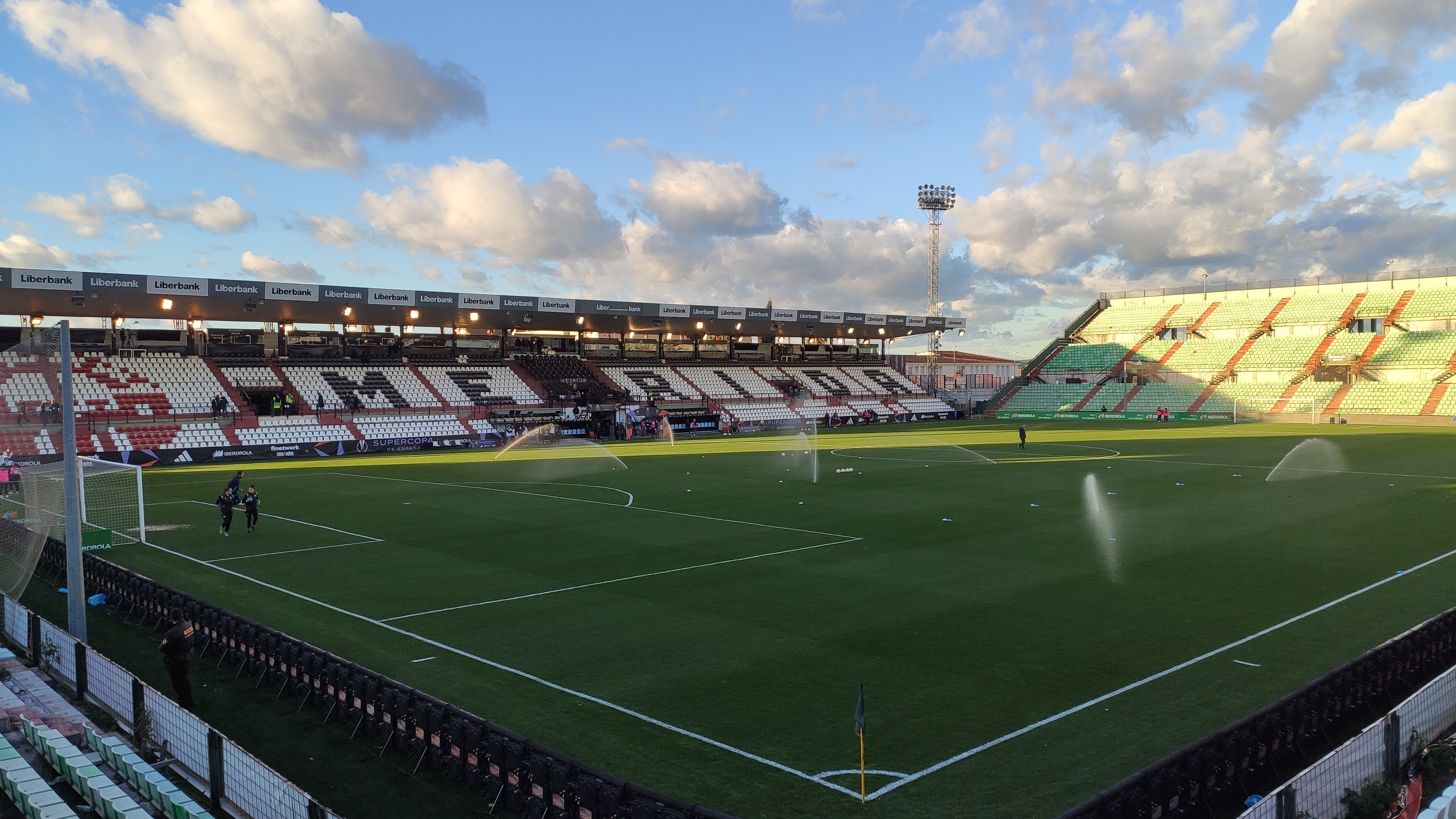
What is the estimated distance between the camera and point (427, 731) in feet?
30.7

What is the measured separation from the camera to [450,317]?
63.9 meters

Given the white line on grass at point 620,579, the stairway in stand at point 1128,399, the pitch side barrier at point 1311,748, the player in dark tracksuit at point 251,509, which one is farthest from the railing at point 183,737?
the stairway in stand at point 1128,399

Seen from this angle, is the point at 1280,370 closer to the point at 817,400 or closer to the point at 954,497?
the point at 817,400

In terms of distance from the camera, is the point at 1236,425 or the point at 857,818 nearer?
the point at 857,818

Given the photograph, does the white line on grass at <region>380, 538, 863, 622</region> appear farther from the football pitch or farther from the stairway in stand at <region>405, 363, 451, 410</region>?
the stairway in stand at <region>405, 363, 451, 410</region>

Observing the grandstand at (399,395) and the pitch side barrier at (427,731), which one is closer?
the pitch side barrier at (427,731)

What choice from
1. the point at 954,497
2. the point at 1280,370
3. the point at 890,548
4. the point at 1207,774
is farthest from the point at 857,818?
the point at 1280,370

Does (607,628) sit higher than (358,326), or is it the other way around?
(358,326)

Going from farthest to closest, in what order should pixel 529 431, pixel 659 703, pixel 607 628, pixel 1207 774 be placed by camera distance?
1. pixel 529 431
2. pixel 607 628
3. pixel 659 703
4. pixel 1207 774

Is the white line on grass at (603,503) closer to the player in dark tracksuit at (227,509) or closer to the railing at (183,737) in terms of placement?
the player in dark tracksuit at (227,509)

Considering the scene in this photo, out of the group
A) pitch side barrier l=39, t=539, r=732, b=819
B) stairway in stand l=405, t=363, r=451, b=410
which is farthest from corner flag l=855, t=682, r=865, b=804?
stairway in stand l=405, t=363, r=451, b=410

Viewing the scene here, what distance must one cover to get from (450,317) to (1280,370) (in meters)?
67.1

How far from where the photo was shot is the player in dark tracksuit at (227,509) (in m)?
23.3

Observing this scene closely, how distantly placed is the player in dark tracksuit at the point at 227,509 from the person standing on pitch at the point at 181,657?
1351cm
